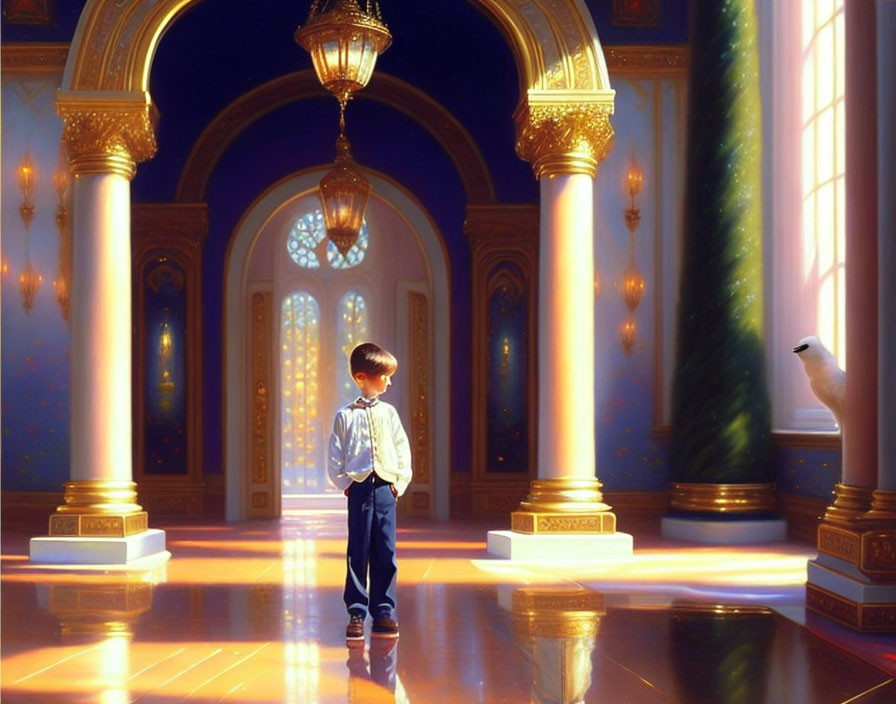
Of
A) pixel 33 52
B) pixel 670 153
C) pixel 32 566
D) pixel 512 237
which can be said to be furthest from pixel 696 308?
pixel 33 52

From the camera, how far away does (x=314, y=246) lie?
52.2 feet

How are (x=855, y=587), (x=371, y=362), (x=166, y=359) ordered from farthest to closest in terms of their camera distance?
(x=166, y=359) < (x=855, y=587) < (x=371, y=362)

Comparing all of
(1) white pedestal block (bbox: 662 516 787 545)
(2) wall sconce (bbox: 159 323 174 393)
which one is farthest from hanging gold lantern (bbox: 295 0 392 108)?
(2) wall sconce (bbox: 159 323 174 393)

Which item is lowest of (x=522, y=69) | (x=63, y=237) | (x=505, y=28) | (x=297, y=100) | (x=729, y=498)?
(x=729, y=498)

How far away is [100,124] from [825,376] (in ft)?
19.7

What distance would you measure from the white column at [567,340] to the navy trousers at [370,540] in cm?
432

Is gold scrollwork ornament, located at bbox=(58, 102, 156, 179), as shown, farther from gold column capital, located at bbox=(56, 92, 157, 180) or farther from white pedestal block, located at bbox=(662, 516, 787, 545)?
white pedestal block, located at bbox=(662, 516, 787, 545)

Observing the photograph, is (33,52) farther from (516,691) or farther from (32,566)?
(516,691)

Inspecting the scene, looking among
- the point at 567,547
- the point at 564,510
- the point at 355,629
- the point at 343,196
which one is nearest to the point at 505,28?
the point at 343,196

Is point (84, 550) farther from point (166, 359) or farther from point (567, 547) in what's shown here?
point (166, 359)

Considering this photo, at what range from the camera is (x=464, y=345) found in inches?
565

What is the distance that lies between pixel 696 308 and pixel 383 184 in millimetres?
4652

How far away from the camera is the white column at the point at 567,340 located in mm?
9953

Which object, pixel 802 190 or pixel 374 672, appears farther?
pixel 802 190
